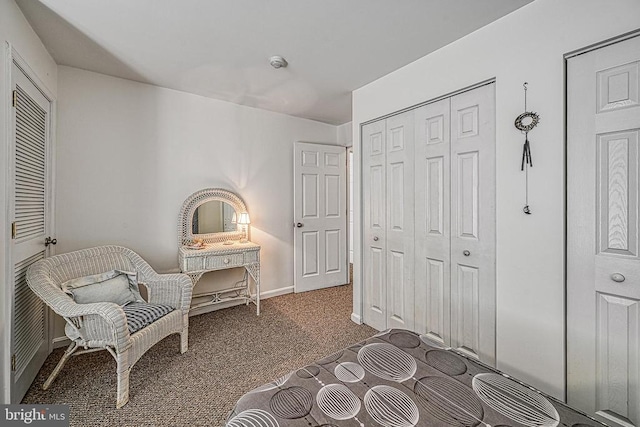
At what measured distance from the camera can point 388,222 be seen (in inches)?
106

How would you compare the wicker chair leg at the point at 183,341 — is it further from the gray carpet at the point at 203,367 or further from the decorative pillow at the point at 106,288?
the decorative pillow at the point at 106,288

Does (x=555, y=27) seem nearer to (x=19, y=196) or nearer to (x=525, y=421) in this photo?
(x=525, y=421)

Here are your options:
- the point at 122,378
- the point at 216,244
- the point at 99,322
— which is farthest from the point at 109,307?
the point at 216,244

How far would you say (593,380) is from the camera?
4.89ft

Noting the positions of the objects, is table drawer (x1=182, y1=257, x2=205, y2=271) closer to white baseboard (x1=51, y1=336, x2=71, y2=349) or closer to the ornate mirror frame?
the ornate mirror frame

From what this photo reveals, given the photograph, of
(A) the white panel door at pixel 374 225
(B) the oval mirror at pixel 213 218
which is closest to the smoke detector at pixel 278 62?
(A) the white panel door at pixel 374 225

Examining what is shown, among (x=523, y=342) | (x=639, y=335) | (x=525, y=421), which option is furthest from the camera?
(x=523, y=342)

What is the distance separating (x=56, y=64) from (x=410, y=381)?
3588 millimetres

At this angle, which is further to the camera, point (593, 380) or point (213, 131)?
point (213, 131)

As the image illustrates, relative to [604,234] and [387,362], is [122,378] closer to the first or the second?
[387,362]

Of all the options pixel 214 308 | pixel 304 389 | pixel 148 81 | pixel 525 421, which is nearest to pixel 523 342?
pixel 525 421

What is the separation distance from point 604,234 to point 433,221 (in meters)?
1.00

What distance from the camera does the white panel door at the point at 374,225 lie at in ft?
9.01

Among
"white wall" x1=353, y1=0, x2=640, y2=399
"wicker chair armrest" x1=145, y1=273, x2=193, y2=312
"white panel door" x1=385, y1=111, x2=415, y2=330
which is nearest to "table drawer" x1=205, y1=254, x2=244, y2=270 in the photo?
"wicker chair armrest" x1=145, y1=273, x2=193, y2=312
